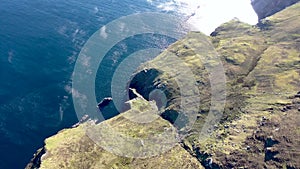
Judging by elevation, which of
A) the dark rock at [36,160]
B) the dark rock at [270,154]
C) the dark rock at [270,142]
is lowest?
the dark rock at [270,154]

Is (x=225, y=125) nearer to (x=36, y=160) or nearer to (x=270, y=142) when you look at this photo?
(x=270, y=142)

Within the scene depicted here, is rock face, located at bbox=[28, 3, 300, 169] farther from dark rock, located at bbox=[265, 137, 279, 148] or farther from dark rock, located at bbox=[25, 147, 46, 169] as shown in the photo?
dark rock, located at bbox=[25, 147, 46, 169]

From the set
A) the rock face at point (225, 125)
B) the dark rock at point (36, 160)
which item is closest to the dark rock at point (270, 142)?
the rock face at point (225, 125)

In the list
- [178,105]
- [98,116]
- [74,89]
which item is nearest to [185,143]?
[178,105]

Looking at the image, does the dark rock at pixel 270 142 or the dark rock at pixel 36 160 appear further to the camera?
the dark rock at pixel 36 160

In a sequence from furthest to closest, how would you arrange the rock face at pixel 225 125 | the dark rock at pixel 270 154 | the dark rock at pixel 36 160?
1. the dark rock at pixel 36 160
2. the rock face at pixel 225 125
3. the dark rock at pixel 270 154

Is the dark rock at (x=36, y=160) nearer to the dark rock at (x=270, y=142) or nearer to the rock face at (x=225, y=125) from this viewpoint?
the rock face at (x=225, y=125)

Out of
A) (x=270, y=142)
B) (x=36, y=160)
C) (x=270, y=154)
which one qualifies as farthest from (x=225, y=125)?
(x=36, y=160)

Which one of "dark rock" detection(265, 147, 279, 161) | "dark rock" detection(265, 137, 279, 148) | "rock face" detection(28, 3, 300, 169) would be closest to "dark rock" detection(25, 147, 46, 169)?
"rock face" detection(28, 3, 300, 169)

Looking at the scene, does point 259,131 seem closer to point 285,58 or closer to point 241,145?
point 241,145
